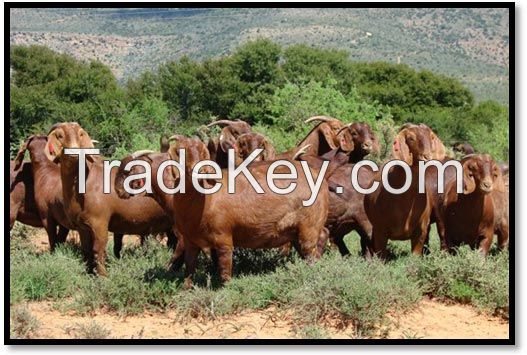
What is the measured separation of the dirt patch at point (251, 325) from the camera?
28.6 feet

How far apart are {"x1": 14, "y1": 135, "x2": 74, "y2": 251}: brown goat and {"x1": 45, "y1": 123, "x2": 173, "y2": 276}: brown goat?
94cm

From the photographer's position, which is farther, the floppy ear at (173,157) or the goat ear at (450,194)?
the goat ear at (450,194)

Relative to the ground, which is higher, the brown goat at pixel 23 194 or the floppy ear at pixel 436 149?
the floppy ear at pixel 436 149

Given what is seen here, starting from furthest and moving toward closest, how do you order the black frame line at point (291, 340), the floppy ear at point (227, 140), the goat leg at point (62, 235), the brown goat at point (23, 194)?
1. the goat leg at point (62, 235)
2. the brown goat at point (23, 194)
3. the floppy ear at point (227, 140)
4. the black frame line at point (291, 340)

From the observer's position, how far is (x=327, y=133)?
13.5 meters

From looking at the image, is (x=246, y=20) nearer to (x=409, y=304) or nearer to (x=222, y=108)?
(x=222, y=108)

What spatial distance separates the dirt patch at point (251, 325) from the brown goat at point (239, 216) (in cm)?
81

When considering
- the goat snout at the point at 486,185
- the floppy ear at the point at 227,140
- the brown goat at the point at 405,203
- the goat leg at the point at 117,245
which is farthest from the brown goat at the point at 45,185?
the goat snout at the point at 486,185

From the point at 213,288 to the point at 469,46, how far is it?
21.1m

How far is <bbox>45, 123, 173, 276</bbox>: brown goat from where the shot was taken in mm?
10633

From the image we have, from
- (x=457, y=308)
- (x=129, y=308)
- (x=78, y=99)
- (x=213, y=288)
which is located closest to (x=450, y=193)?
(x=457, y=308)

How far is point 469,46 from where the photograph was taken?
29234mm

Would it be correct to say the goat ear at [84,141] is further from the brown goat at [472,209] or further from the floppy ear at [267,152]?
the brown goat at [472,209]

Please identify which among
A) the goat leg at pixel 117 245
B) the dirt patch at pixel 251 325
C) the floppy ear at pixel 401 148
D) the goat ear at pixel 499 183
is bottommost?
the dirt patch at pixel 251 325
